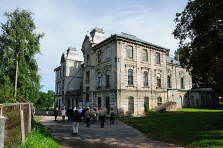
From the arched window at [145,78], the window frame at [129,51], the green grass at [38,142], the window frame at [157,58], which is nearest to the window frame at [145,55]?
the arched window at [145,78]

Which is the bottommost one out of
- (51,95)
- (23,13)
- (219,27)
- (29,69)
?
(51,95)

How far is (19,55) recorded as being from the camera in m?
26.5

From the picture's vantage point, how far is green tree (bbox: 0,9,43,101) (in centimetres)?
2578

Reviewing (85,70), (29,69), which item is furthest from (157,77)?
(29,69)

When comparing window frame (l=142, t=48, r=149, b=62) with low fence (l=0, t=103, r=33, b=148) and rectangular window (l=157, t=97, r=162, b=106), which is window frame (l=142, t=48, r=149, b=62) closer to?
rectangular window (l=157, t=97, r=162, b=106)

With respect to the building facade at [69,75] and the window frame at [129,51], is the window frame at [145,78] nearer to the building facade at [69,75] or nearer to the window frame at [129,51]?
the window frame at [129,51]

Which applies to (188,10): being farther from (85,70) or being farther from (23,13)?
(85,70)

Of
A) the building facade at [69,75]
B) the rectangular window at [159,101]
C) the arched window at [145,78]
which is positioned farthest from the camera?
the building facade at [69,75]

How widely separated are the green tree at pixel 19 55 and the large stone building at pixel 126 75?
11192mm

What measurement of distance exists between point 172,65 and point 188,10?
2872cm

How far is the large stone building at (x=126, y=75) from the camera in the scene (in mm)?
32188

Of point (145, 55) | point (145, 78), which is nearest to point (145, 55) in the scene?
point (145, 55)

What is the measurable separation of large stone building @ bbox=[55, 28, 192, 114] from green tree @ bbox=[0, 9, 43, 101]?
36.7 ft

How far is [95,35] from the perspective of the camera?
3944 centimetres
